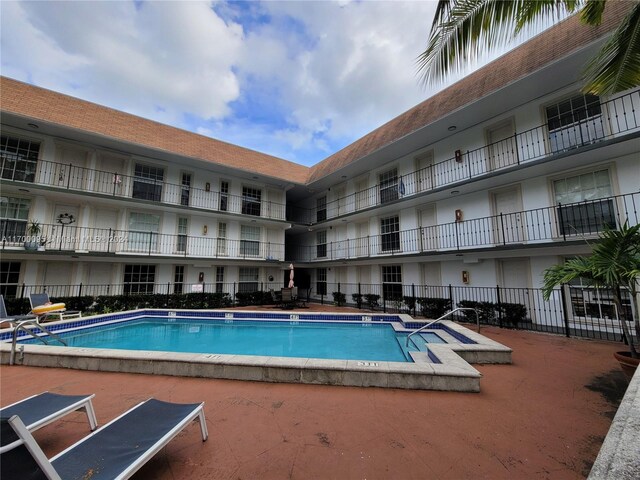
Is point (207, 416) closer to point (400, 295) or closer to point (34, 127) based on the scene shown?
point (400, 295)

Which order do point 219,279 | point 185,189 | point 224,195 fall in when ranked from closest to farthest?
point 185,189 < point 219,279 < point 224,195

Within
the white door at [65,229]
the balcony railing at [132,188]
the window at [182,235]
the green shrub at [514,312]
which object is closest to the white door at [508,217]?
the green shrub at [514,312]

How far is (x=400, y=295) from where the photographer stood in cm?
1422

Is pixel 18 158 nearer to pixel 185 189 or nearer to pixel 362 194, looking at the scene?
pixel 185 189

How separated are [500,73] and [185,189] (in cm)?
1626

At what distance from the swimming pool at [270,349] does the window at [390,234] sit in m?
5.23

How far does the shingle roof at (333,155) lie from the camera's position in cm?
852

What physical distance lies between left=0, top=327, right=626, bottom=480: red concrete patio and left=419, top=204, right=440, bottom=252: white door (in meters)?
8.06

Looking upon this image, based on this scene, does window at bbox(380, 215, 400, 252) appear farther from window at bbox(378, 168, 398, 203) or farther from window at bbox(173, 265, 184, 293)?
window at bbox(173, 265, 184, 293)

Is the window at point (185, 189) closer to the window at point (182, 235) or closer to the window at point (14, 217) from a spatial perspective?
the window at point (182, 235)

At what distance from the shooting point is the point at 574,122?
8.95 m

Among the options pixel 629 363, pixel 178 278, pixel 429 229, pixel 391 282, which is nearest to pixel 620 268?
pixel 629 363

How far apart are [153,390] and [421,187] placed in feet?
43.7

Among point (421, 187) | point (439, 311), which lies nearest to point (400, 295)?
point (439, 311)
